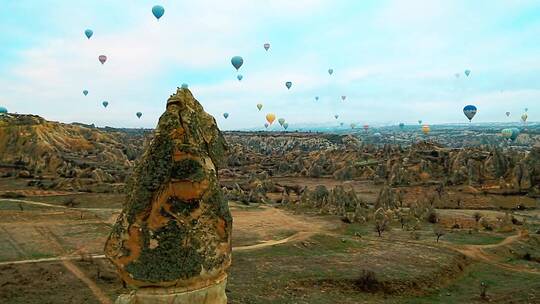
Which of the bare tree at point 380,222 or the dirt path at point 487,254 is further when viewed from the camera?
the bare tree at point 380,222

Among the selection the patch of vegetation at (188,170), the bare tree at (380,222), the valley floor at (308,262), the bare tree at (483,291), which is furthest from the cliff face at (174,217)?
the bare tree at (380,222)

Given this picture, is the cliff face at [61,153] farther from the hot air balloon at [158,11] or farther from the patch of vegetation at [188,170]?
the patch of vegetation at [188,170]

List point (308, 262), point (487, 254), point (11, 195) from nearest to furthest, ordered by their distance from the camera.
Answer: point (308, 262) → point (487, 254) → point (11, 195)

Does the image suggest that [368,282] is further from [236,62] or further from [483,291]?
[236,62]

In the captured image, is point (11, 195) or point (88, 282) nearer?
point (88, 282)

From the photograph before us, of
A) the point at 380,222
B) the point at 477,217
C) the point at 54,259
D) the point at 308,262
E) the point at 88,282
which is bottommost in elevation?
the point at 477,217

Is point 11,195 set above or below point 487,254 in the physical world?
above

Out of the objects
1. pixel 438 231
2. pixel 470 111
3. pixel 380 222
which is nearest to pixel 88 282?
pixel 380 222

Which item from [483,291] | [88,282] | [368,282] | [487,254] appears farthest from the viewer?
[487,254]
